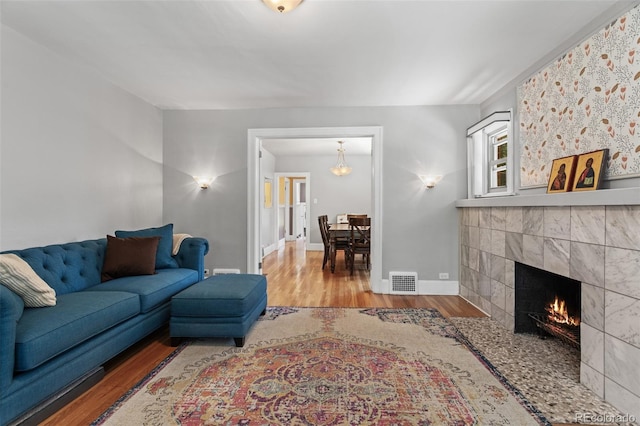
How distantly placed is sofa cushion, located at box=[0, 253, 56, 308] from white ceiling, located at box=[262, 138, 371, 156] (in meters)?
4.88

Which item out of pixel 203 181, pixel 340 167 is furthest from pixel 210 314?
pixel 340 167

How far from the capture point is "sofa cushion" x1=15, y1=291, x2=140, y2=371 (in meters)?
1.67

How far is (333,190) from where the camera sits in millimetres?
8805

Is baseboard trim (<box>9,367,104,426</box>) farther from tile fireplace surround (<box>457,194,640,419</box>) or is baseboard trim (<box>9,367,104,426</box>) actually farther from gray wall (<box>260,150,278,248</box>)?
gray wall (<box>260,150,278,248</box>)

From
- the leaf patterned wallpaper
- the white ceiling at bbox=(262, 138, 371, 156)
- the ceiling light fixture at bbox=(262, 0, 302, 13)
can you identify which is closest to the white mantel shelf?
the leaf patterned wallpaper

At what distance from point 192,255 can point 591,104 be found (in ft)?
12.4

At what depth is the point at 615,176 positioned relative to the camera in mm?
2178

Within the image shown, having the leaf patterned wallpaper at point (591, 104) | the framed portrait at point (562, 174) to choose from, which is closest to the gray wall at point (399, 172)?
the leaf patterned wallpaper at point (591, 104)

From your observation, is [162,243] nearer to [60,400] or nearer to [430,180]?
[60,400]

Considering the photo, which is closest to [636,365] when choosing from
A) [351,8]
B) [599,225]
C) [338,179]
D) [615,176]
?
[599,225]

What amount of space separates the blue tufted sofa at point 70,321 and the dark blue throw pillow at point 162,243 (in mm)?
104

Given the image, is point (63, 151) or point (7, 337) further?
point (63, 151)

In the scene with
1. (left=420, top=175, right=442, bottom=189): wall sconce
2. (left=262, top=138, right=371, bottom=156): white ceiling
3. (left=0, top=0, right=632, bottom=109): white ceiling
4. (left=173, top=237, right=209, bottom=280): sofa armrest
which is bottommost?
(left=173, top=237, right=209, bottom=280): sofa armrest

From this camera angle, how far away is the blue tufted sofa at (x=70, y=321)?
1616 mm
